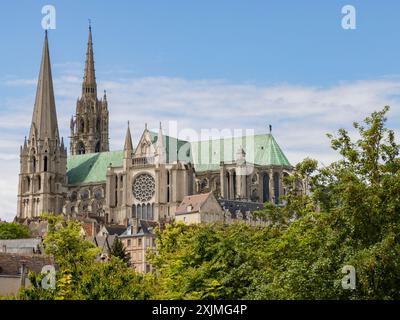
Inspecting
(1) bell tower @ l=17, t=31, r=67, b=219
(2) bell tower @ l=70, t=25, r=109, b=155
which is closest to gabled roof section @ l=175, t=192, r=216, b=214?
(1) bell tower @ l=17, t=31, r=67, b=219

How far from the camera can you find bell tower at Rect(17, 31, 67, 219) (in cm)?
15338

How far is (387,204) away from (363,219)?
88 centimetres

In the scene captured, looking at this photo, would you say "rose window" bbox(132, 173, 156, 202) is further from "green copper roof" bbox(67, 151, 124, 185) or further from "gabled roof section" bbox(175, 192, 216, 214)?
"green copper roof" bbox(67, 151, 124, 185)

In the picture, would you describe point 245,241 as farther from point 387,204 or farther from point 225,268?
point 387,204

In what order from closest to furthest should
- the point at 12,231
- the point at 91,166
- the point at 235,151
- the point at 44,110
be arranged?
the point at 12,231 → the point at 235,151 → the point at 44,110 → the point at 91,166

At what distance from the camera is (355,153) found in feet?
109

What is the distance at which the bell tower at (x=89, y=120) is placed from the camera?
17750 centimetres

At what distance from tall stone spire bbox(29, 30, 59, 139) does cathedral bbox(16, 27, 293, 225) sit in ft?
0.54

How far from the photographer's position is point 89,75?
7032 inches

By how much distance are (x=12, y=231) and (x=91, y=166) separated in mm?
41430

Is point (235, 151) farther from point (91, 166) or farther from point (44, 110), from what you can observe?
point (44, 110)

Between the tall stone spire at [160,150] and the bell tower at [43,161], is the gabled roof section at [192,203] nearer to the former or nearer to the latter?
the tall stone spire at [160,150]

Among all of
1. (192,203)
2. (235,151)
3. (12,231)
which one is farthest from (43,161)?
(192,203)

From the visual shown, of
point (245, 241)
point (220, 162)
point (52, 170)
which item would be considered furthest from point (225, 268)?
point (52, 170)
